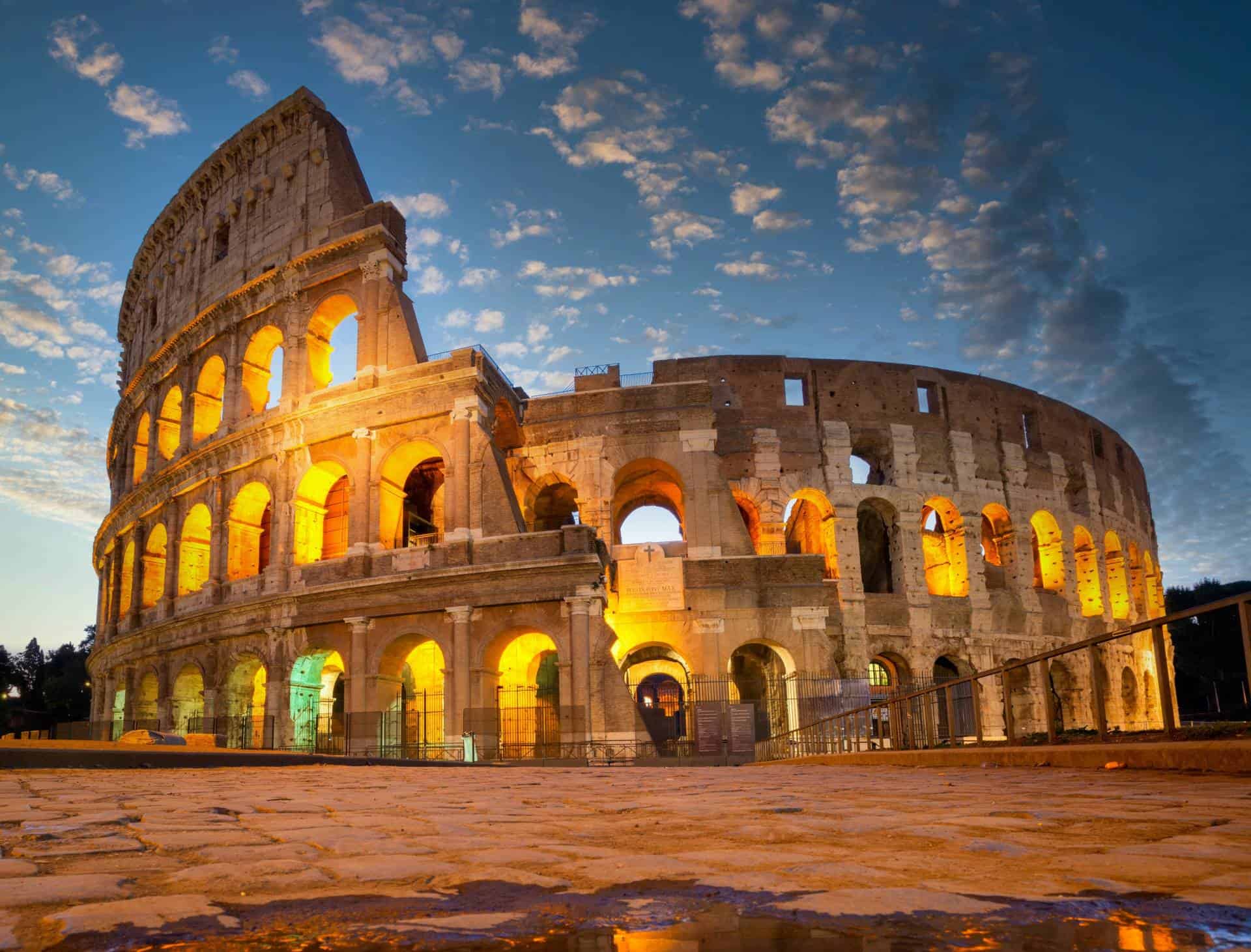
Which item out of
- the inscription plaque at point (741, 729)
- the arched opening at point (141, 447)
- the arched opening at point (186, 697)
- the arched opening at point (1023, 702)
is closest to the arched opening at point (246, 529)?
the arched opening at point (186, 697)

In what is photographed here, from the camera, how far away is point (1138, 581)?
1255 inches

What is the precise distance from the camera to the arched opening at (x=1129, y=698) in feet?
94.0

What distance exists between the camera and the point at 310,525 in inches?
919

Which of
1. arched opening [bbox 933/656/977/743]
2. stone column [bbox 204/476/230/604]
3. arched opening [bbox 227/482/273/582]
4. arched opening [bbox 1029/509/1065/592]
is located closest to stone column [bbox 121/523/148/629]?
stone column [bbox 204/476/230/604]

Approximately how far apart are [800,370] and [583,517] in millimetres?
7462

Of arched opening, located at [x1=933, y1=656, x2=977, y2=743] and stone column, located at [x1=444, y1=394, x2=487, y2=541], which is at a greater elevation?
stone column, located at [x1=444, y1=394, x2=487, y2=541]

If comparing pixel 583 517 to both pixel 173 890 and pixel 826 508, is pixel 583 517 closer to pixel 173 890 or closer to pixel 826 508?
pixel 826 508

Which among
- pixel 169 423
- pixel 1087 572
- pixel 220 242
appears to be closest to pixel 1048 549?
pixel 1087 572

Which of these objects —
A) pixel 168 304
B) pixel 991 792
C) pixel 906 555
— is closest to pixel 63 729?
pixel 168 304

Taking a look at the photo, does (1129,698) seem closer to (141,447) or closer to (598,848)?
(598,848)

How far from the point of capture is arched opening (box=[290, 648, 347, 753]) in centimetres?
2181

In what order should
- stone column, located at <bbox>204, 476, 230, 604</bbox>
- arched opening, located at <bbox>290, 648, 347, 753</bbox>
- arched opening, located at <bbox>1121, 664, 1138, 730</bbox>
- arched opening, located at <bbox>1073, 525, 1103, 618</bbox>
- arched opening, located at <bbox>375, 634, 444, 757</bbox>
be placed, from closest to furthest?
1. arched opening, located at <bbox>375, 634, 444, 757</bbox>
2. arched opening, located at <bbox>290, 648, 347, 753</bbox>
3. stone column, located at <bbox>204, 476, 230, 604</bbox>
4. arched opening, located at <bbox>1073, 525, 1103, 618</bbox>
5. arched opening, located at <bbox>1121, 664, 1138, 730</bbox>

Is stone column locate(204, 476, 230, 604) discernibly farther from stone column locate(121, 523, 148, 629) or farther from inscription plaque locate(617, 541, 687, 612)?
inscription plaque locate(617, 541, 687, 612)

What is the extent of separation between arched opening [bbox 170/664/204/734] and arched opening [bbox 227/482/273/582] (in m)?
3.08
